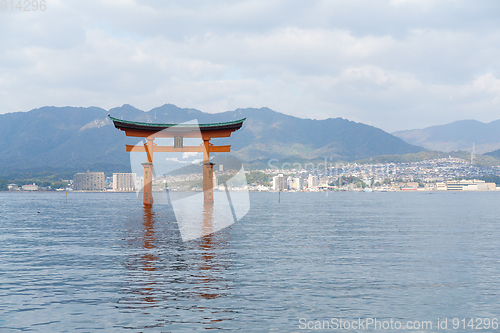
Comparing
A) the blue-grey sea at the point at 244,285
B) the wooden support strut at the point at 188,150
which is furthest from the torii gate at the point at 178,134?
the blue-grey sea at the point at 244,285

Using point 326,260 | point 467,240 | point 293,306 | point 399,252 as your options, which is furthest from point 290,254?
point 467,240

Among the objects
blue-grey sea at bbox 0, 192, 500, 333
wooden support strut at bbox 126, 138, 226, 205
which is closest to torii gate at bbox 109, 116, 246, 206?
wooden support strut at bbox 126, 138, 226, 205

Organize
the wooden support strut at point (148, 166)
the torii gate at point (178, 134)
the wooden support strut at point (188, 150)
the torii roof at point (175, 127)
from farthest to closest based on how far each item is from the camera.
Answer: the wooden support strut at point (188, 150) → the wooden support strut at point (148, 166) → the torii gate at point (178, 134) → the torii roof at point (175, 127)

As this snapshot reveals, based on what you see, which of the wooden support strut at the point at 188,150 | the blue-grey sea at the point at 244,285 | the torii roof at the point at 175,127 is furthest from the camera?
the wooden support strut at the point at 188,150

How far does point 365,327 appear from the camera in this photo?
10766 mm

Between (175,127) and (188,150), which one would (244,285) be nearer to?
(175,127)

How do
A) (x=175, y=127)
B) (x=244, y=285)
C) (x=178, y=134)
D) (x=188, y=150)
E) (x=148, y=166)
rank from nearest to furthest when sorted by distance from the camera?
(x=244, y=285) → (x=175, y=127) → (x=178, y=134) → (x=148, y=166) → (x=188, y=150)

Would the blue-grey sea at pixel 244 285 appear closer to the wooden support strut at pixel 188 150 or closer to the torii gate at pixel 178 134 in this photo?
the torii gate at pixel 178 134

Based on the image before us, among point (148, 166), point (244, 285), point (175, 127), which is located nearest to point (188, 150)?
point (175, 127)

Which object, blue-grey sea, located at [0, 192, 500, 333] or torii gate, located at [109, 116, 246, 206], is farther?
torii gate, located at [109, 116, 246, 206]

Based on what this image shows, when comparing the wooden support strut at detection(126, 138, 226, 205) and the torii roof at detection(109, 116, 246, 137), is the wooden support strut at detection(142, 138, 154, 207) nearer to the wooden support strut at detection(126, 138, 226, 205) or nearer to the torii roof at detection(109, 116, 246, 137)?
the wooden support strut at detection(126, 138, 226, 205)

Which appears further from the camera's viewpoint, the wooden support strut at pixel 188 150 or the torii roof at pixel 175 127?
the wooden support strut at pixel 188 150

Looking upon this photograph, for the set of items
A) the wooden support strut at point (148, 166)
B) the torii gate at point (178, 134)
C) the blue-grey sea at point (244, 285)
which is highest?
the torii gate at point (178, 134)

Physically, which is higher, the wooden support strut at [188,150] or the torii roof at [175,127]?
the torii roof at [175,127]
